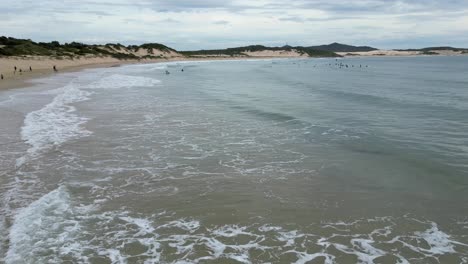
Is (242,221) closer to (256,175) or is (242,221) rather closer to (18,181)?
(256,175)

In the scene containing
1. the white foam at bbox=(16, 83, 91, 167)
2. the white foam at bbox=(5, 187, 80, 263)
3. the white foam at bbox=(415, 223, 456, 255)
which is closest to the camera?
the white foam at bbox=(5, 187, 80, 263)

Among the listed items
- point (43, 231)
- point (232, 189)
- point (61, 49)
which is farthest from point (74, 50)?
point (43, 231)

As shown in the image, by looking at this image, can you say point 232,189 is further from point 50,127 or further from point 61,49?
point 61,49

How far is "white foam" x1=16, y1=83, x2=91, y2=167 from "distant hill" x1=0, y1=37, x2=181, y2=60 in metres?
46.1

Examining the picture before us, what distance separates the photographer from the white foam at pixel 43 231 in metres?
7.25

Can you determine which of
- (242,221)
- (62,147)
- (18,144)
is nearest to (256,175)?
(242,221)

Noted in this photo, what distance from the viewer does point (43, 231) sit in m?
8.16

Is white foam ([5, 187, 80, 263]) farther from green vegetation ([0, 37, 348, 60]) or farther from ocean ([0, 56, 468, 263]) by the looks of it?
green vegetation ([0, 37, 348, 60])

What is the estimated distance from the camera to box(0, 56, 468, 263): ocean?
7637mm

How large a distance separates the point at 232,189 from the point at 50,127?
11.5 meters

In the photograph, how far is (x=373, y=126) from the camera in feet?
64.3

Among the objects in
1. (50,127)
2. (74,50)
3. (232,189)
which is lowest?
(50,127)

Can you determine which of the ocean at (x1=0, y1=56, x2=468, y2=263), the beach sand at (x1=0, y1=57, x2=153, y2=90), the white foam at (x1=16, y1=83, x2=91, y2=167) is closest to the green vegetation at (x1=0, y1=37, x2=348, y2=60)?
the beach sand at (x1=0, y1=57, x2=153, y2=90)

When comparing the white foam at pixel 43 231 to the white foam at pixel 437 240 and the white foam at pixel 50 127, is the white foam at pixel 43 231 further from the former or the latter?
the white foam at pixel 437 240
